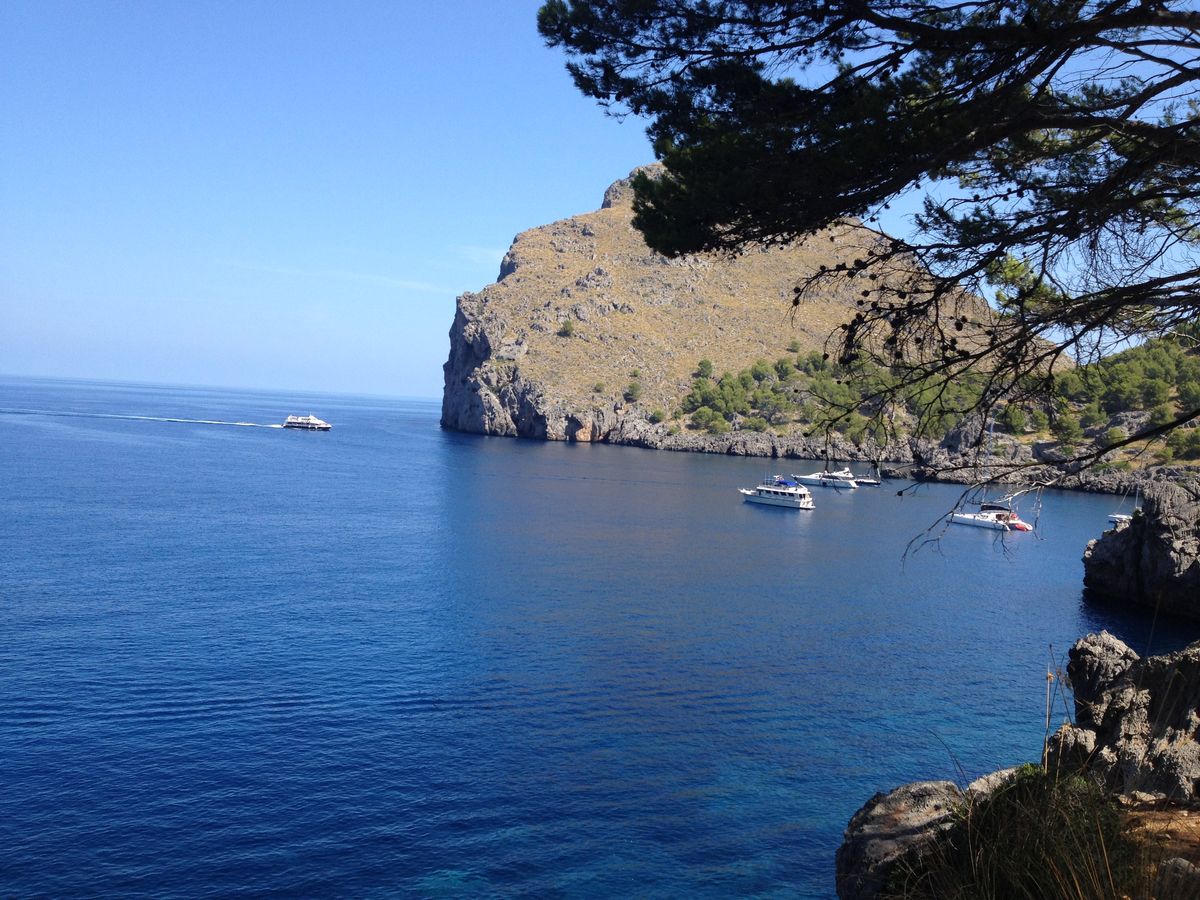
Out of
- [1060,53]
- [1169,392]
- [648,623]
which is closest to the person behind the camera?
[1060,53]

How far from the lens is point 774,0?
8477 mm

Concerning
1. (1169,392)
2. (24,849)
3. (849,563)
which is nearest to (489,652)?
(24,849)

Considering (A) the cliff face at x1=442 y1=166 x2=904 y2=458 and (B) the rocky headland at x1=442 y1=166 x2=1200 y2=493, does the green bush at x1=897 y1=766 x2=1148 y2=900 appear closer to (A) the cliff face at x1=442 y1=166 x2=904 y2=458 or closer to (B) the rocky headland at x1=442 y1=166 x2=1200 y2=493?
(B) the rocky headland at x1=442 y1=166 x2=1200 y2=493

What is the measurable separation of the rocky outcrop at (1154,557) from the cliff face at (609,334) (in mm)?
61492

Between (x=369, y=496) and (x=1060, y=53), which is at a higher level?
(x=1060, y=53)

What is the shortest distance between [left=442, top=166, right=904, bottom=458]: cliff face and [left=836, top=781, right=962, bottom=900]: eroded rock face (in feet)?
306

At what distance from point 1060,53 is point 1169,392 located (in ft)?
281

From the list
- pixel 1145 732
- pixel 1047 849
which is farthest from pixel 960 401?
pixel 1047 849

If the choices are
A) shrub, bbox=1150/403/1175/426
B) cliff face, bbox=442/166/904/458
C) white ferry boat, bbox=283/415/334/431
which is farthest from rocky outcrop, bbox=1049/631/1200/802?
white ferry boat, bbox=283/415/334/431

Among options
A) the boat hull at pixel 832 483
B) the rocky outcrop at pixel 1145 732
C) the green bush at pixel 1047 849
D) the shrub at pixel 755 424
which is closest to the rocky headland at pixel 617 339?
the shrub at pixel 755 424

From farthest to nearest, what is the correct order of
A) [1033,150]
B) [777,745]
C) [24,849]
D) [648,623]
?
1. [648,623]
2. [777,745]
3. [24,849]
4. [1033,150]

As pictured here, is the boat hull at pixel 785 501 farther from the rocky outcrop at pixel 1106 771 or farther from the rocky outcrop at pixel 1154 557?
the rocky outcrop at pixel 1106 771

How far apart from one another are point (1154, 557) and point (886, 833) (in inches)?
1329

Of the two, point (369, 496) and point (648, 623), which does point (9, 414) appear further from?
point (648, 623)
